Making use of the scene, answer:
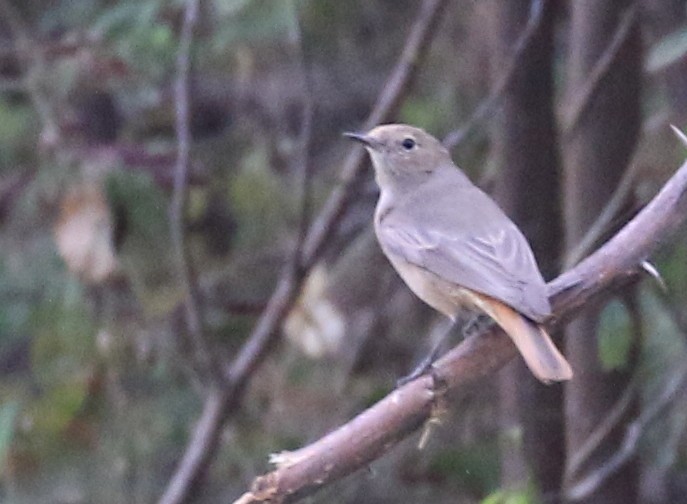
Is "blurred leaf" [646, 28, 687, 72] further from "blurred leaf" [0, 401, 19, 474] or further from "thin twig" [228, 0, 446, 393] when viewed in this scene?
"blurred leaf" [0, 401, 19, 474]

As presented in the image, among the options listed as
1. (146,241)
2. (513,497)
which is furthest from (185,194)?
(513,497)

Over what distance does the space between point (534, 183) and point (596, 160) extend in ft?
0.77

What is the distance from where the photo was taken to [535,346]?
341 cm

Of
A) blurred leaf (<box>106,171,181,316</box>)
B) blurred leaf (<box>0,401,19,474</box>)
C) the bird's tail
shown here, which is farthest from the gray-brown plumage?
blurred leaf (<box>0,401,19,474</box>)

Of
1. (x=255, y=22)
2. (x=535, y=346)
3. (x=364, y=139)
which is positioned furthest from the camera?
(x=255, y=22)

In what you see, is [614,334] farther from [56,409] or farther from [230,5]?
[56,409]

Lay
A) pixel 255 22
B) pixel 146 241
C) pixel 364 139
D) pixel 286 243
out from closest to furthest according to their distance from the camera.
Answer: pixel 364 139 < pixel 255 22 < pixel 146 241 < pixel 286 243

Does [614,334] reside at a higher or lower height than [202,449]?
higher

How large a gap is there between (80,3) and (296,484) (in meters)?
3.59

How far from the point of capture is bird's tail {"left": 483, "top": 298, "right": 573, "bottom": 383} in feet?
11.0

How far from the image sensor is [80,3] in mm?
6078

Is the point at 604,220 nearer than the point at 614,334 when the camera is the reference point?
No

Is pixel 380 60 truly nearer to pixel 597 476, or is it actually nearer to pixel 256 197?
pixel 256 197

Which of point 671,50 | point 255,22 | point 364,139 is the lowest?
point 364,139
